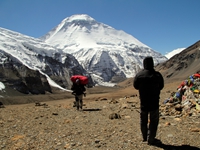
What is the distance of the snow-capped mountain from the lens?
125 meters

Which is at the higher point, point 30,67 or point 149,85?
point 30,67

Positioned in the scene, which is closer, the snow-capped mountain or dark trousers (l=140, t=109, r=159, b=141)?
dark trousers (l=140, t=109, r=159, b=141)

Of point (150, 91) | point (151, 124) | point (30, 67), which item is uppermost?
point (30, 67)

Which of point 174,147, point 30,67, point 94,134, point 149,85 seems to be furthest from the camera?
point 30,67

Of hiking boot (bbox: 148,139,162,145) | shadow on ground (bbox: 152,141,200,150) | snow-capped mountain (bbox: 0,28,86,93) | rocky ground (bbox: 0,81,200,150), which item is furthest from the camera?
snow-capped mountain (bbox: 0,28,86,93)

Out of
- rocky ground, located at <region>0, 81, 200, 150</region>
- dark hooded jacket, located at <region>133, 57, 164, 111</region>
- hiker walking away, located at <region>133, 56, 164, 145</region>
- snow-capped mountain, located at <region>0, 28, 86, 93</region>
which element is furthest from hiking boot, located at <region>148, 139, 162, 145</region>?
snow-capped mountain, located at <region>0, 28, 86, 93</region>

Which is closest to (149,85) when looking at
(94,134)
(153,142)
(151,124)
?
(151,124)

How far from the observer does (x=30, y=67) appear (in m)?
159

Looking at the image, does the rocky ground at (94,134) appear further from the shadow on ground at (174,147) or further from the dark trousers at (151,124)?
the dark trousers at (151,124)

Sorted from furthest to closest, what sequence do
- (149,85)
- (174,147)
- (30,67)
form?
(30,67) < (149,85) < (174,147)

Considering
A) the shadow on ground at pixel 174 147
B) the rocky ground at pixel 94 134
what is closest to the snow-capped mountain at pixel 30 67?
the rocky ground at pixel 94 134

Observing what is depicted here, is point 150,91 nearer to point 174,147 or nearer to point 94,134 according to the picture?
point 174,147

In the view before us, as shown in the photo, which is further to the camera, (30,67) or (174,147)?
(30,67)

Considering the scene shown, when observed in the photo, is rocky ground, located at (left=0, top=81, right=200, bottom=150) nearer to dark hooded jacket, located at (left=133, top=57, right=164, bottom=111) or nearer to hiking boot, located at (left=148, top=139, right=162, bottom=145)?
hiking boot, located at (left=148, top=139, right=162, bottom=145)
